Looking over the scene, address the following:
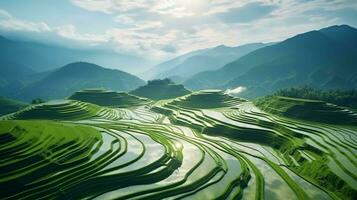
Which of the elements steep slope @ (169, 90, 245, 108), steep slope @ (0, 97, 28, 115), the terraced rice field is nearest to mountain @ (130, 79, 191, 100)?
steep slope @ (169, 90, 245, 108)

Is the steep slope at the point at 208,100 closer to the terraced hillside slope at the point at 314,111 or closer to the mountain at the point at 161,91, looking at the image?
the terraced hillside slope at the point at 314,111

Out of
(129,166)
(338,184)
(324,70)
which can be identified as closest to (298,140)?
(338,184)

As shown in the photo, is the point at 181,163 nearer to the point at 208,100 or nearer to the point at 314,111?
the point at 314,111

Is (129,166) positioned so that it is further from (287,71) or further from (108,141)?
(287,71)

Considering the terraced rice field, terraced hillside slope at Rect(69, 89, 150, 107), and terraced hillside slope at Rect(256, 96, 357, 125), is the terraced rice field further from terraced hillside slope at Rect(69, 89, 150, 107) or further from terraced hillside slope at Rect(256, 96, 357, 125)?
terraced hillside slope at Rect(69, 89, 150, 107)

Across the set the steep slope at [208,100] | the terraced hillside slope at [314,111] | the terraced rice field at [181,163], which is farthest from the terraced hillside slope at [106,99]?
the terraced hillside slope at [314,111]
